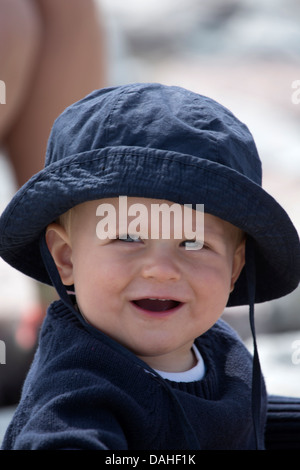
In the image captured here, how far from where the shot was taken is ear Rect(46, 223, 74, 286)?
1.26 m

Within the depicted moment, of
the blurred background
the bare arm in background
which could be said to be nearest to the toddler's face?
the blurred background

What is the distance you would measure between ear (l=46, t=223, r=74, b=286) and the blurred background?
0.98 m

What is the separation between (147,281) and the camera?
1151 millimetres

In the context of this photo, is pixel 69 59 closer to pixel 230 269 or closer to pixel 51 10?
pixel 51 10

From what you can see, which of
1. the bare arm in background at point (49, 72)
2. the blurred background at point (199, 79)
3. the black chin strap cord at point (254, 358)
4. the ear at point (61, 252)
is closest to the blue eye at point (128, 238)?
the ear at point (61, 252)

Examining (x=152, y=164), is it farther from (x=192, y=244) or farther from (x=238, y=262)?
(x=238, y=262)

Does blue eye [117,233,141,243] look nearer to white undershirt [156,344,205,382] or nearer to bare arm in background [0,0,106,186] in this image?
white undershirt [156,344,205,382]

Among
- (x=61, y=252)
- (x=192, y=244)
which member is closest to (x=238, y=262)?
(x=192, y=244)

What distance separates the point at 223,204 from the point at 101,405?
1.04 ft

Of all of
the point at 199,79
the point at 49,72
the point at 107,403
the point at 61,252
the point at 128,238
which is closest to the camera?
the point at 107,403

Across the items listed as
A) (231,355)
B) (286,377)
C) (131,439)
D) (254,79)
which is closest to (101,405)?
(131,439)

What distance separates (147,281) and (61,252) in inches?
7.6

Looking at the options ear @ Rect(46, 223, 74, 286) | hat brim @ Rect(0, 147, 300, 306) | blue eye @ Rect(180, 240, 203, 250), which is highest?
hat brim @ Rect(0, 147, 300, 306)

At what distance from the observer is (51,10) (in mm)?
2615
